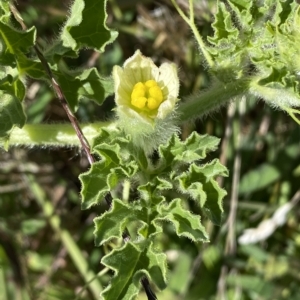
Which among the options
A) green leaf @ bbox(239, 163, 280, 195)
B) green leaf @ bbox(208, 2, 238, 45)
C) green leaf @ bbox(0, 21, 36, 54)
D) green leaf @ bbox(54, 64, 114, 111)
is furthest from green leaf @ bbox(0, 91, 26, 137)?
green leaf @ bbox(239, 163, 280, 195)

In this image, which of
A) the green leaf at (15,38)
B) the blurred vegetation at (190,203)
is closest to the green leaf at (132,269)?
the green leaf at (15,38)

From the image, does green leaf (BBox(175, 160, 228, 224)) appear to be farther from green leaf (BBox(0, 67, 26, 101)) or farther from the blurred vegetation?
the blurred vegetation

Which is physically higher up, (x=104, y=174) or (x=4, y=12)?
(x=4, y=12)

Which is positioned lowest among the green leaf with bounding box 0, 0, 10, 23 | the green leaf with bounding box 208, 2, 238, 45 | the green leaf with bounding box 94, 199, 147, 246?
the green leaf with bounding box 94, 199, 147, 246

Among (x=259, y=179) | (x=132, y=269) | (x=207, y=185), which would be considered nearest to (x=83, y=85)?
(x=207, y=185)

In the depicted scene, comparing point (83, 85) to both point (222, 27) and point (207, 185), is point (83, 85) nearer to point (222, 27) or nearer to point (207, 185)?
point (222, 27)

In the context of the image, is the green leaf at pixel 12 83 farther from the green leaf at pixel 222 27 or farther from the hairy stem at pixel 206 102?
the green leaf at pixel 222 27

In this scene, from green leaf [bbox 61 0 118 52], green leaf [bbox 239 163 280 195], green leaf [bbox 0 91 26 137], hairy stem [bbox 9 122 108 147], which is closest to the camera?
green leaf [bbox 0 91 26 137]
